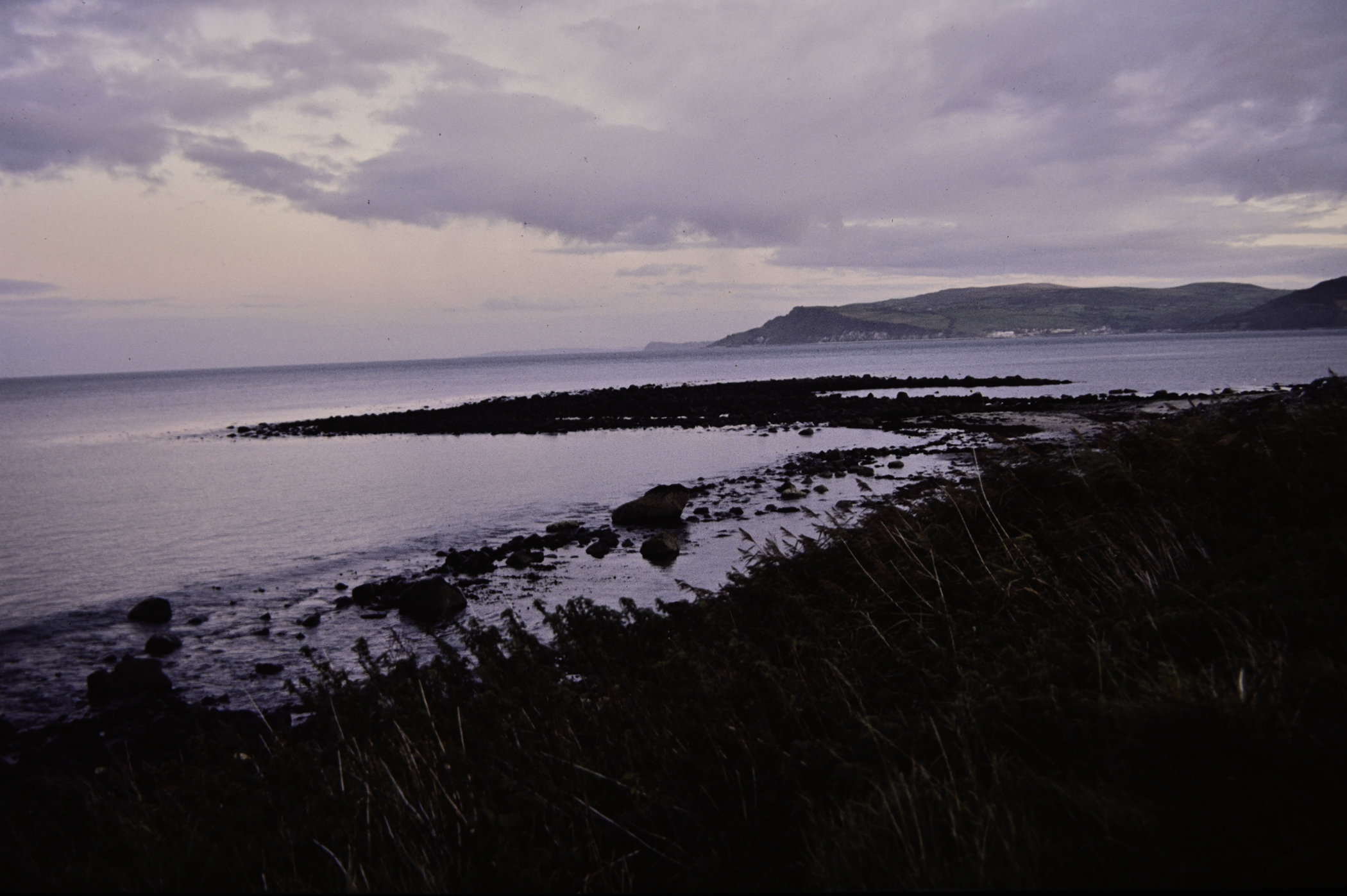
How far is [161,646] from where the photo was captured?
12.1 metres

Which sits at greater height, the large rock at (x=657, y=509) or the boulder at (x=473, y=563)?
the large rock at (x=657, y=509)

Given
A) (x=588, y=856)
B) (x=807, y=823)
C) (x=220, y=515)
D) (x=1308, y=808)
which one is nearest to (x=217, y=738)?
(x=588, y=856)

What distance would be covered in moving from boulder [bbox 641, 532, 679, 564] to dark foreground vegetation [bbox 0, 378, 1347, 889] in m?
7.09

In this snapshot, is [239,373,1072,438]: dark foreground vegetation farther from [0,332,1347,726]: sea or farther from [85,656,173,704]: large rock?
[85,656,173,704]: large rock

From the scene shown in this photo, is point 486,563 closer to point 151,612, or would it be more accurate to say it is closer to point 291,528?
point 151,612

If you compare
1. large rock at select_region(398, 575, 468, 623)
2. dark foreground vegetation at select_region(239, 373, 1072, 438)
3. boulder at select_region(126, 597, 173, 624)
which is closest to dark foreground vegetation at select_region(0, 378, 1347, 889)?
large rock at select_region(398, 575, 468, 623)

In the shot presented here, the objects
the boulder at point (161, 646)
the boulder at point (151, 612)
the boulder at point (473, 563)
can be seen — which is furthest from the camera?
the boulder at point (473, 563)

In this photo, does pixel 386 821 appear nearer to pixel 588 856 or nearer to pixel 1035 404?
pixel 588 856

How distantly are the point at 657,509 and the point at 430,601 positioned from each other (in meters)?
7.27

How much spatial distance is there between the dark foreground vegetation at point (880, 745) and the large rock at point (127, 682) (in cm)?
168

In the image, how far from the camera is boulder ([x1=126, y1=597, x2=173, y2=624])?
13.5m

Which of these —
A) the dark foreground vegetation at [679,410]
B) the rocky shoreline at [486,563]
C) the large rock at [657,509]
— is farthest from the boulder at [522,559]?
the dark foreground vegetation at [679,410]

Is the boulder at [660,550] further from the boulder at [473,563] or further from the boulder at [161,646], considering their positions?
the boulder at [161,646]

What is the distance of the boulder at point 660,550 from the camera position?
15766 millimetres
